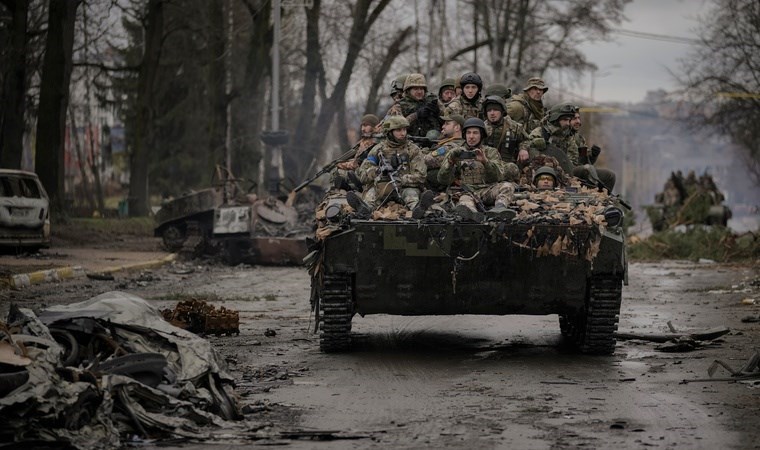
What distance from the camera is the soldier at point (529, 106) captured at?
13875 mm

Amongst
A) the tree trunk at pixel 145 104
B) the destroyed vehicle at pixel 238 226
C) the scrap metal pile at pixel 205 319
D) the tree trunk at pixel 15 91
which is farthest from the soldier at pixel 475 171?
the tree trunk at pixel 145 104

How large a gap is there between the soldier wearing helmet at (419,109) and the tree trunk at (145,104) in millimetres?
21750

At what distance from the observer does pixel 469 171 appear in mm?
12008

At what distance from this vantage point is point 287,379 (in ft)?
31.9

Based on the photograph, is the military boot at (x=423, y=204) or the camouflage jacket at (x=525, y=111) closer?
the military boot at (x=423, y=204)

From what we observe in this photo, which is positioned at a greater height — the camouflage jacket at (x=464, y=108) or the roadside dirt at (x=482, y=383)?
the camouflage jacket at (x=464, y=108)

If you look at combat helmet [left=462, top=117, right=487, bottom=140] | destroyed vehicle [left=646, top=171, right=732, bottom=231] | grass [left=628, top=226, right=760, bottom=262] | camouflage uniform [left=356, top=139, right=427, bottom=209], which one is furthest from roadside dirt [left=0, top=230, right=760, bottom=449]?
destroyed vehicle [left=646, top=171, right=732, bottom=231]

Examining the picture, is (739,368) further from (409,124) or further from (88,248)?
(88,248)

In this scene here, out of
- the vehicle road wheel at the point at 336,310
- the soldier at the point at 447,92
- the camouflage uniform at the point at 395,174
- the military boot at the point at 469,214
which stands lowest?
the vehicle road wheel at the point at 336,310

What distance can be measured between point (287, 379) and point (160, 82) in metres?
39.6

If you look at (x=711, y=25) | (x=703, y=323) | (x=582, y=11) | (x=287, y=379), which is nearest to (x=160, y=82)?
(x=582, y=11)

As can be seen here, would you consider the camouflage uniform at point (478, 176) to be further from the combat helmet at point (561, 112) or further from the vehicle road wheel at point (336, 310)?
the combat helmet at point (561, 112)

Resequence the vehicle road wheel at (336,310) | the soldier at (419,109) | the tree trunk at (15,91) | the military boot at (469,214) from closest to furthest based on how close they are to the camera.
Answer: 1. the military boot at (469,214)
2. the vehicle road wheel at (336,310)
3. the soldier at (419,109)
4. the tree trunk at (15,91)

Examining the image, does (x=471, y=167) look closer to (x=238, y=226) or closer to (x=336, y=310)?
(x=336, y=310)
